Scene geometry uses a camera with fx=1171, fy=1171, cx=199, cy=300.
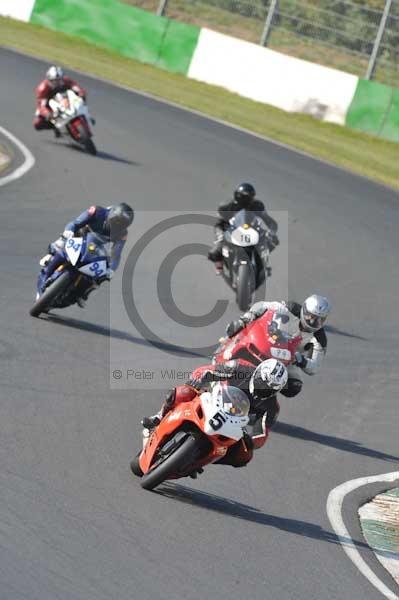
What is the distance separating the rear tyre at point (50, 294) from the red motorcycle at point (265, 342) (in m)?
2.29

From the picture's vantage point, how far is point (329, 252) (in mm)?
17531

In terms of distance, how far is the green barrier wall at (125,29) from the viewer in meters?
30.3

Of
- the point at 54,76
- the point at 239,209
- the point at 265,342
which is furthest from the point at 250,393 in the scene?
the point at 54,76

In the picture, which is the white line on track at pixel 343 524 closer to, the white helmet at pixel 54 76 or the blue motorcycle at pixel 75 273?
the blue motorcycle at pixel 75 273

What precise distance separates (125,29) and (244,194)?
18.2 metres

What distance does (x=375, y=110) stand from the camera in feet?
89.8

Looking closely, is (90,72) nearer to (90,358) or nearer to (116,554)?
(90,358)

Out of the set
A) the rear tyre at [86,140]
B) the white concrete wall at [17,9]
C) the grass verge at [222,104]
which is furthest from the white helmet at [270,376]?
the white concrete wall at [17,9]

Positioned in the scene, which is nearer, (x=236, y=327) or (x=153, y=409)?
(x=236, y=327)

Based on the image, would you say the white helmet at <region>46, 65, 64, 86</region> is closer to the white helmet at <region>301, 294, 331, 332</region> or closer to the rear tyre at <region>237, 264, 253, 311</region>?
the rear tyre at <region>237, 264, 253, 311</region>

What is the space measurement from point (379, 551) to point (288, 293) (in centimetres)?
744

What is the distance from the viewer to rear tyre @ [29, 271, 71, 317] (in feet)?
37.3

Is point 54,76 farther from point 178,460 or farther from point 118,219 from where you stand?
point 178,460

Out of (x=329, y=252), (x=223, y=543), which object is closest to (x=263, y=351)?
(x=223, y=543)
